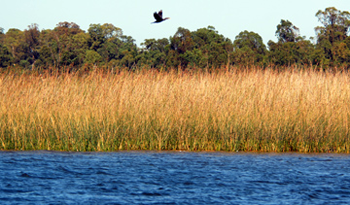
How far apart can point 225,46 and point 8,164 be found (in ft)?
86.8

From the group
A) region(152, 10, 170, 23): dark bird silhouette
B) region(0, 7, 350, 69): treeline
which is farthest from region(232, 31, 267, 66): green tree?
region(152, 10, 170, 23): dark bird silhouette

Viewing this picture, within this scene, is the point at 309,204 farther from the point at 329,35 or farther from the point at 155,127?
the point at 329,35

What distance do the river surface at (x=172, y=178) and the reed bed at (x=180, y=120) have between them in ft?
1.37

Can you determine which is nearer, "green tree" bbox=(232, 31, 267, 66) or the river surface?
the river surface

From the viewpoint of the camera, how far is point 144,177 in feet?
21.0

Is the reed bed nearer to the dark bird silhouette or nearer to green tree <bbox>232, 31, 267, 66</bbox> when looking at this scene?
the dark bird silhouette

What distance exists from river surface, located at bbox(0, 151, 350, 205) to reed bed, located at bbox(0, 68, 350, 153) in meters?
0.42

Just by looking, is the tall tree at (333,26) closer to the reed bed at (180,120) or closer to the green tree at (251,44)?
the green tree at (251,44)

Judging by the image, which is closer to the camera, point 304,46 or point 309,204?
point 309,204

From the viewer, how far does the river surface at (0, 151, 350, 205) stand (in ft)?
17.9

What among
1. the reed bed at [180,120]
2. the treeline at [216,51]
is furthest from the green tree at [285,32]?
the reed bed at [180,120]

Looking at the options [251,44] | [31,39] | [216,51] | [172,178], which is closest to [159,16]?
[172,178]

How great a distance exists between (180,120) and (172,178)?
247cm

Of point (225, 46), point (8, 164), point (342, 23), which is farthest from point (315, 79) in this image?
point (342, 23)
